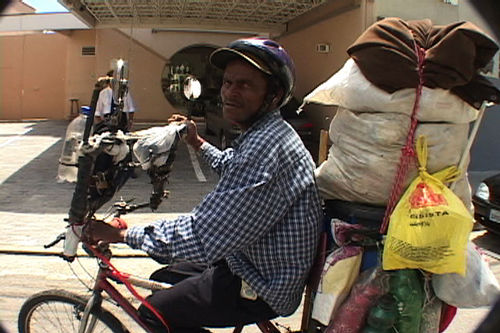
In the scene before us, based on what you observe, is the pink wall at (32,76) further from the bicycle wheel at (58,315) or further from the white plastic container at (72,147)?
the white plastic container at (72,147)

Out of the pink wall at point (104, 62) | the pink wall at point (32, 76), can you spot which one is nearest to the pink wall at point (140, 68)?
the pink wall at point (104, 62)

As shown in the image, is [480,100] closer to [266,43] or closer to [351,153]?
[351,153]

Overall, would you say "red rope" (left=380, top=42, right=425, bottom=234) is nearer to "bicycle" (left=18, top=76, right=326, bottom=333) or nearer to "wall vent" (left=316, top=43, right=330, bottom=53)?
"bicycle" (left=18, top=76, right=326, bottom=333)

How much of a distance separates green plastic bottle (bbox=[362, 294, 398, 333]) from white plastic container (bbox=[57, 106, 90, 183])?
137 cm

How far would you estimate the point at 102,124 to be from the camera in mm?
2309

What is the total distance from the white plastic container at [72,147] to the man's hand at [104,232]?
0.26 m

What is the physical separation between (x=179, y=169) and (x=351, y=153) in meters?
9.04

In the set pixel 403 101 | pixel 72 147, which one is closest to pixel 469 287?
pixel 403 101

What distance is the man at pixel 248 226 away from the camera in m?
1.91

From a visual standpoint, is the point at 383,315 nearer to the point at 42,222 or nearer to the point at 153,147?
the point at 153,147

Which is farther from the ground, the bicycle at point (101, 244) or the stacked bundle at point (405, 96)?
the stacked bundle at point (405, 96)

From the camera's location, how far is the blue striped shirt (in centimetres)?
190

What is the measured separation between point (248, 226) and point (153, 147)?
1.73ft

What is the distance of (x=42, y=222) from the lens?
666 centimetres
